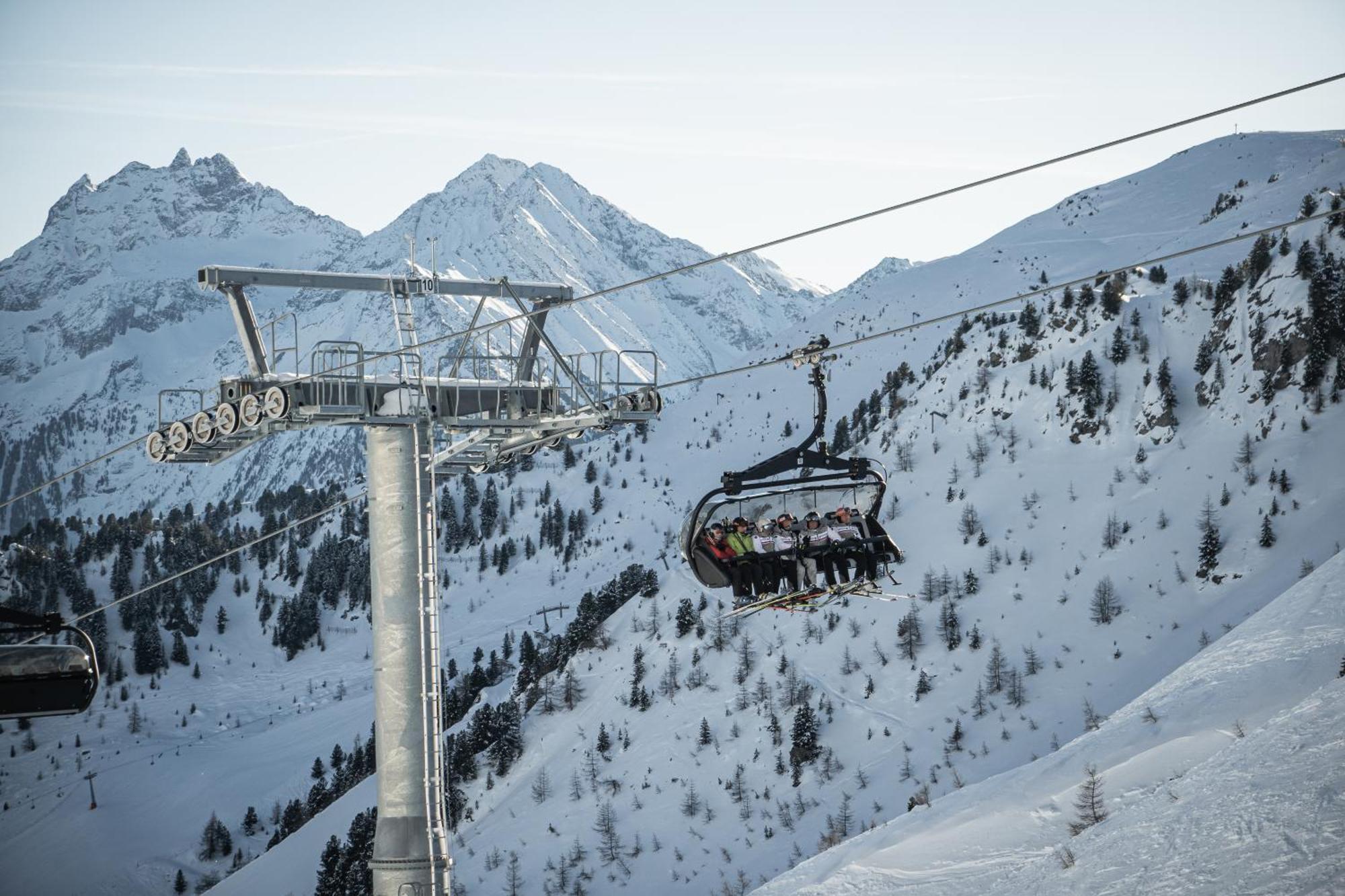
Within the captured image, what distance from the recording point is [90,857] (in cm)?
10412

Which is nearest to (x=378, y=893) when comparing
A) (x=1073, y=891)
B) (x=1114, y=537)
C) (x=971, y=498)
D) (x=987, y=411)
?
(x=1073, y=891)

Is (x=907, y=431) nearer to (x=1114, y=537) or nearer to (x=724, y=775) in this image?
(x=1114, y=537)

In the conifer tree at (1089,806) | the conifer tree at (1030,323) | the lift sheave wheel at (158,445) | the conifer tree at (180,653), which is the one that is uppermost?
the conifer tree at (1030,323)

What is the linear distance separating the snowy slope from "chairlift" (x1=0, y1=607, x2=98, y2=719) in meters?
17.1

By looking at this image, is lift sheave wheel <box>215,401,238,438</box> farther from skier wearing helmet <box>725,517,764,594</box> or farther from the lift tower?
skier wearing helmet <box>725,517,764,594</box>

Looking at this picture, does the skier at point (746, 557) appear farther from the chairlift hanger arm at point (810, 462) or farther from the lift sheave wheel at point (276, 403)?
the lift sheave wheel at point (276, 403)

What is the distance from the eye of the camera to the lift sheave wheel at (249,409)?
18641 mm

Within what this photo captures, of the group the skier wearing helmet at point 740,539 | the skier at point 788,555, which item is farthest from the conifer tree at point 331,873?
the skier at point 788,555

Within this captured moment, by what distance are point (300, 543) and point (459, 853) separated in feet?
343

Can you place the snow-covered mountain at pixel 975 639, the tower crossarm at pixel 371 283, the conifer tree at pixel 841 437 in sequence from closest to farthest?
the tower crossarm at pixel 371 283 → the snow-covered mountain at pixel 975 639 → the conifer tree at pixel 841 437

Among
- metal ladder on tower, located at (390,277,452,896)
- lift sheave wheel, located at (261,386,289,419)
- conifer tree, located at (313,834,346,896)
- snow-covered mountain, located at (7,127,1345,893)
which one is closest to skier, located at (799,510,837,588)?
metal ladder on tower, located at (390,277,452,896)

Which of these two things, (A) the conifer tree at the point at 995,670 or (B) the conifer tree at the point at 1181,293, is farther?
(B) the conifer tree at the point at 1181,293

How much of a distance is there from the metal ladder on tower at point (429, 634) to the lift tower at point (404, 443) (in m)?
0.02

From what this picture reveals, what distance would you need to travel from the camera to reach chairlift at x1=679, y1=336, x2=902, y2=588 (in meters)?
18.7
